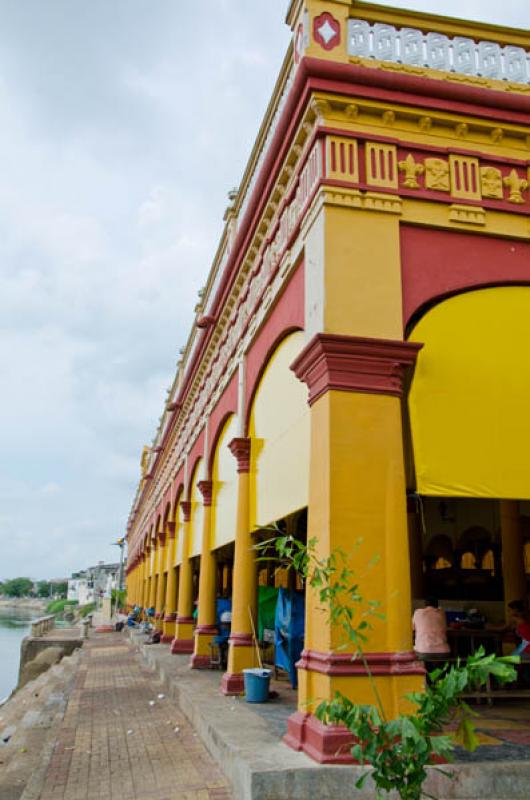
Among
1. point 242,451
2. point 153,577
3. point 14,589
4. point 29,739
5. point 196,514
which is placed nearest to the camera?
point 29,739

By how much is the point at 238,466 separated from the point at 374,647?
467 cm

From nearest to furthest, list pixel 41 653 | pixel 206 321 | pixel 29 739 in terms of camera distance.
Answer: pixel 29 739, pixel 206 321, pixel 41 653

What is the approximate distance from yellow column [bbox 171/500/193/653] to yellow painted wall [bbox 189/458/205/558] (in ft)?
0.82

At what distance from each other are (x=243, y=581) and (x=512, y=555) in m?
4.29

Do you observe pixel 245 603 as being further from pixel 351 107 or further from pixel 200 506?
pixel 351 107

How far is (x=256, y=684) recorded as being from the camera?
8.48 meters

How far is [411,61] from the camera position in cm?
729

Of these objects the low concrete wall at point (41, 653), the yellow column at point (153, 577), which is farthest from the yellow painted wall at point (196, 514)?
the low concrete wall at point (41, 653)

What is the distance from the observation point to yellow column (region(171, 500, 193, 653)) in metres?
16.1

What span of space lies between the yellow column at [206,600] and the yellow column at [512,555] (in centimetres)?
516

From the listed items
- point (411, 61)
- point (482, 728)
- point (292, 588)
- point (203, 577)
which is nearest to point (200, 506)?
point (203, 577)

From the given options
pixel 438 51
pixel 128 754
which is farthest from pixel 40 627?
pixel 438 51

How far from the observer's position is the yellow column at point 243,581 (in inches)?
380

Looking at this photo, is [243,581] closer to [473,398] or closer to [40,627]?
[473,398]
